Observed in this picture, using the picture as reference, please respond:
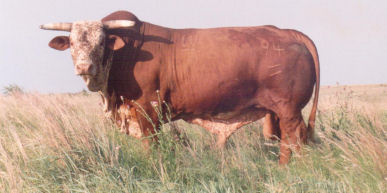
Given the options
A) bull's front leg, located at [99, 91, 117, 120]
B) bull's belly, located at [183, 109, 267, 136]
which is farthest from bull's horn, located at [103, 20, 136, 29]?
bull's belly, located at [183, 109, 267, 136]

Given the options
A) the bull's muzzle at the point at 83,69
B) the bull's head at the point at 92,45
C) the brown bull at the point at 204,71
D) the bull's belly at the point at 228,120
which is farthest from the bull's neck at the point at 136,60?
the bull's belly at the point at 228,120

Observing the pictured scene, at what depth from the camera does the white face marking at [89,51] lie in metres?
3.59

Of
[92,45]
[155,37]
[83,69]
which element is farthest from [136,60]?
[83,69]

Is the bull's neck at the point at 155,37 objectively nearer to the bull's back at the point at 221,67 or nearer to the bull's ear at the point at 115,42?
the bull's back at the point at 221,67

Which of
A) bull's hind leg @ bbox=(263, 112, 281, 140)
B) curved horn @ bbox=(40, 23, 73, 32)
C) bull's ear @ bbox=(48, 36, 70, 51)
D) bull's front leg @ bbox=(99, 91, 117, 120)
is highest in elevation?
curved horn @ bbox=(40, 23, 73, 32)

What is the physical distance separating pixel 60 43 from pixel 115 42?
852mm

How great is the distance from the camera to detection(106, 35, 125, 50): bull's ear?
152 inches

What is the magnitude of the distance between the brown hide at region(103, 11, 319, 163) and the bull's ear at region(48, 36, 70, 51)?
0.66 metres

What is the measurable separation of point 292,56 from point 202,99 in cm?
128

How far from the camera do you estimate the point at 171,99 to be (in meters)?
4.20

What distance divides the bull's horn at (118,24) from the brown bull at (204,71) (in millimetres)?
12

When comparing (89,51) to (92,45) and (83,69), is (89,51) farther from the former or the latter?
(83,69)

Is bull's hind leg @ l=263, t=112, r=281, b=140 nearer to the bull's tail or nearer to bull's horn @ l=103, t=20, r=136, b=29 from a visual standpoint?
the bull's tail

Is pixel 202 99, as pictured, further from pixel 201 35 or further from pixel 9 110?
pixel 9 110
